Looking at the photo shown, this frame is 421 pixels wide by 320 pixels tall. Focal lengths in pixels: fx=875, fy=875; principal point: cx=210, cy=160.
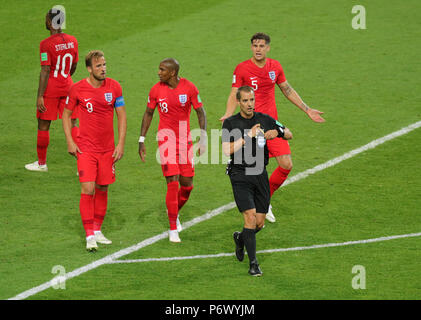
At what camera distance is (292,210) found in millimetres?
12633

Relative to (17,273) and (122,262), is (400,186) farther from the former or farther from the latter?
(17,273)

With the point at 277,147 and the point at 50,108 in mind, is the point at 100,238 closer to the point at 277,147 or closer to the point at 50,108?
the point at 277,147

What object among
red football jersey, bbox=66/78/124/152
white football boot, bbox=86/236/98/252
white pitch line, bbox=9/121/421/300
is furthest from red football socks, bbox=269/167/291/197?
white football boot, bbox=86/236/98/252

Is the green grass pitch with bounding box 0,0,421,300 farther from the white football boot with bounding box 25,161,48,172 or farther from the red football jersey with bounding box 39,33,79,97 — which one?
the red football jersey with bounding box 39,33,79,97

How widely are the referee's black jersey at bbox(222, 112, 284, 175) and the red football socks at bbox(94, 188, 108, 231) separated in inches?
77.3

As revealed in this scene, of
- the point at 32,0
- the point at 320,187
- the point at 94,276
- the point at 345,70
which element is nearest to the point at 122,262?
the point at 94,276

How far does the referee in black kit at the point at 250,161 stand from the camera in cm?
1020

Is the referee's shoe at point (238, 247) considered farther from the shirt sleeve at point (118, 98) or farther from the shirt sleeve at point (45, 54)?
the shirt sleeve at point (45, 54)

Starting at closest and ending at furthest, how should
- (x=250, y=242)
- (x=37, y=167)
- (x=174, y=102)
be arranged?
(x=250, y=242) < (x=174, y=102) < (x=37, y=167)

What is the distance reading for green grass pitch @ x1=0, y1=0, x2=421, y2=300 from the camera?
10.2 meters

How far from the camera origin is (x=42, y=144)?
46.2 ft

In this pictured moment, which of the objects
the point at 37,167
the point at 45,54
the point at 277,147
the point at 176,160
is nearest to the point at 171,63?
the point at 176,160

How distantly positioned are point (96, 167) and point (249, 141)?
2109 mm
